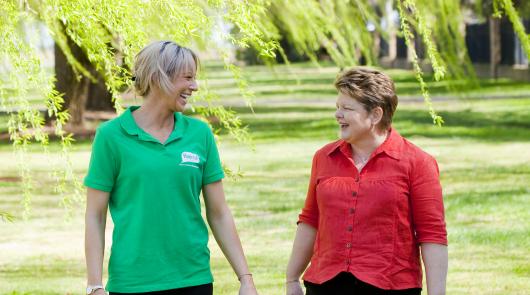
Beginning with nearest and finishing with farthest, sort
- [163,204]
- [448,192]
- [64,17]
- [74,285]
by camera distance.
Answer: [163,204] < [64,17] < [74,285] < [448,192]

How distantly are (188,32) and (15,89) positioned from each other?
4.08ft

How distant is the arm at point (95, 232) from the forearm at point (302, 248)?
78 cm

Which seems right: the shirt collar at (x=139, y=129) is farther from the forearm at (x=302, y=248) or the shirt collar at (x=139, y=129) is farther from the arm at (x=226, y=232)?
the forearm at (x=302, y=248)

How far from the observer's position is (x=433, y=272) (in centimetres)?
441

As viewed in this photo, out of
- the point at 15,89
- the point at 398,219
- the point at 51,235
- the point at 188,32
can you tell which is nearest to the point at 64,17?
the point at 188,32

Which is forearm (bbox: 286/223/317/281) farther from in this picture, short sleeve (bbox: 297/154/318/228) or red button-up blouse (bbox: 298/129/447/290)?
red button-up blouse (bbox: 298/129/447/290)

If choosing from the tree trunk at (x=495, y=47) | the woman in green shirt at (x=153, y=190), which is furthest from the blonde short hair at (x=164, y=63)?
the tree trunk at (x=495, y=47)

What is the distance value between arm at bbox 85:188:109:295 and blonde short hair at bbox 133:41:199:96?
0.42 m

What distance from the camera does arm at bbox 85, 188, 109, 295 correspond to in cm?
420

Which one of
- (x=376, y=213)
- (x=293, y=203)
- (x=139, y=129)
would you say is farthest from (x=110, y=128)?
(x=293, y=203)

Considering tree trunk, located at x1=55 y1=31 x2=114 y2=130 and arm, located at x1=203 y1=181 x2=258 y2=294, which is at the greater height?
arm, located at x1=203 y1=181 x2=258 y2=294

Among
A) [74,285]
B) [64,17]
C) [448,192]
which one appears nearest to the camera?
[64,17]

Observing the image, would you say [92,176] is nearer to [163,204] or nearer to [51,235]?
[163,204]

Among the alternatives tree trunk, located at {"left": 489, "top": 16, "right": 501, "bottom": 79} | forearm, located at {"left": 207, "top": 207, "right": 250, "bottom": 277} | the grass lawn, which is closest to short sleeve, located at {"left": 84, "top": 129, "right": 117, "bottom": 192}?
forearm, located at {"left": 207, "top": 207, "right": 250, "bottom": 277}
